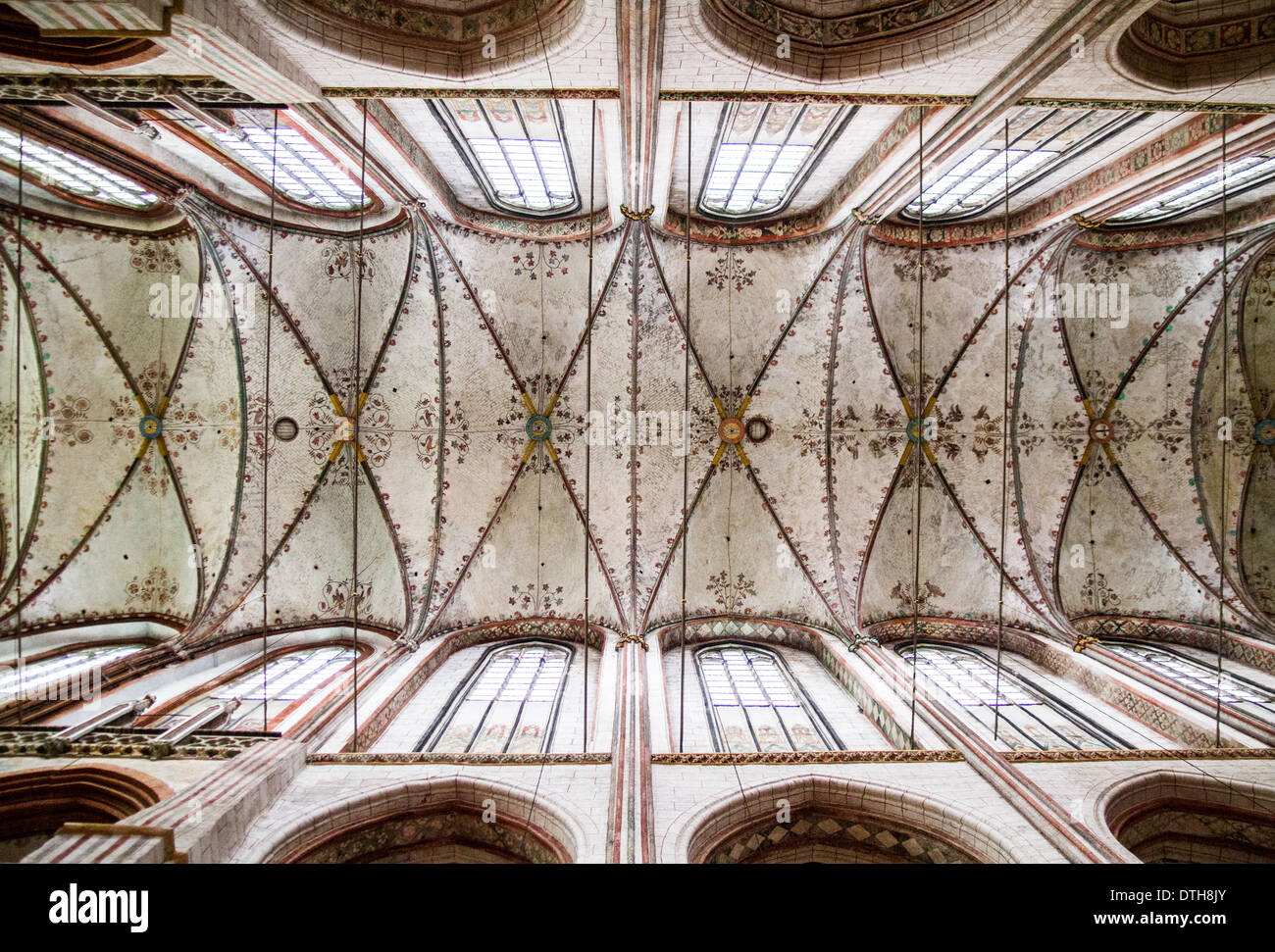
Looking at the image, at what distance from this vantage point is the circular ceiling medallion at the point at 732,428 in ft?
41.3

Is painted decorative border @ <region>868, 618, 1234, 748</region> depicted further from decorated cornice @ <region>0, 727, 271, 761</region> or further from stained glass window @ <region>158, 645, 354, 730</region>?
decorated cornice @ <region>0, 727, 271, 761</region>

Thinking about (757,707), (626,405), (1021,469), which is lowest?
(757,707)

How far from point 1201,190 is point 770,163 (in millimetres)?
6663

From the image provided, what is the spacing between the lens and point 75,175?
28.4ft

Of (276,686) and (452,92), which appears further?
(276,686)

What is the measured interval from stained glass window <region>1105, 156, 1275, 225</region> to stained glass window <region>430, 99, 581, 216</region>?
28.7 feet

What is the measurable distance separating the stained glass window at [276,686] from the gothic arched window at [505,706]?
2129 mm

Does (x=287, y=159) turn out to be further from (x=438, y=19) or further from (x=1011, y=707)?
(x=1011, y=707)

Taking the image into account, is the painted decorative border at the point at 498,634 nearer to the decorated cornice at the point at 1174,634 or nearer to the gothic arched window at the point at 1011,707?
the gothic arched window at the point at 1011,707

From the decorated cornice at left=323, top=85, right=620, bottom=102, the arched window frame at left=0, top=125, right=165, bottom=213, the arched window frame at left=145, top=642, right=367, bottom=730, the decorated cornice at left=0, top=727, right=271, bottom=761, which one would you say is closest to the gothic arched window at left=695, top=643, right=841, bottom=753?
the arched window frame at left=145, top=642, right=367, bottom=730

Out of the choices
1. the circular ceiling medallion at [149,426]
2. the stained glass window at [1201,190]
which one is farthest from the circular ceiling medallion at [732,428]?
the circular ceiling medallion at [149,426]

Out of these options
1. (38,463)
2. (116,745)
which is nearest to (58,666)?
(38,463)

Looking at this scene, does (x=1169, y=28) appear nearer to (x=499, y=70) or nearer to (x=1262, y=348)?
(x=499, y=70)
